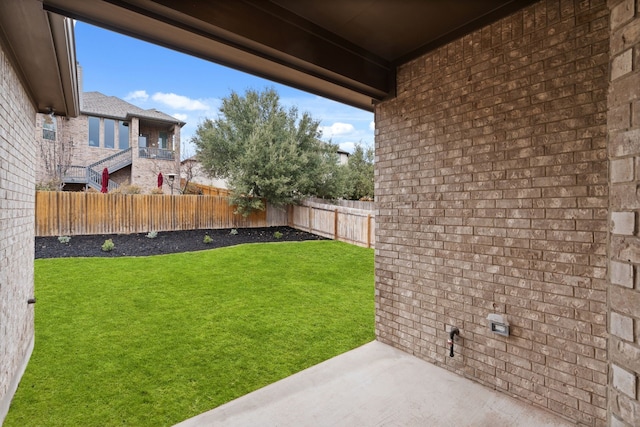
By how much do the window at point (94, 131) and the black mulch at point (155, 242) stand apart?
912 cm

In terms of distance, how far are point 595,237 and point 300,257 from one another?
21.8 ft

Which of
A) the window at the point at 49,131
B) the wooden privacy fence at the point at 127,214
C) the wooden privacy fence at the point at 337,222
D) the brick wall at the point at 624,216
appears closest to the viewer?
the brick wall at the point at 624,216

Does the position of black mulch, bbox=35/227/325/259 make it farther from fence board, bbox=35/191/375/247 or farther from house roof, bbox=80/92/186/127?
house roof, bbox=80/92/186/127

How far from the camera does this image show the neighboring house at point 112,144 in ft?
45.5

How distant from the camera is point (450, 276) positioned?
292cm

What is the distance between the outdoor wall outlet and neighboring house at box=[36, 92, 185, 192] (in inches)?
629

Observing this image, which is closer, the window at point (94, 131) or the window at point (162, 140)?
the window at point (94, 131)

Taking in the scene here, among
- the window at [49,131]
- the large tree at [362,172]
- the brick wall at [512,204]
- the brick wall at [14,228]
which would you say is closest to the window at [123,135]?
the window at [49,131]

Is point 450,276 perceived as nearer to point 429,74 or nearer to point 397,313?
point 397,313

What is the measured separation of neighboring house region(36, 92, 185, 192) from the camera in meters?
13.9

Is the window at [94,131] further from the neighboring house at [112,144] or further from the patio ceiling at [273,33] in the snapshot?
the patio ceiling at [273,33]

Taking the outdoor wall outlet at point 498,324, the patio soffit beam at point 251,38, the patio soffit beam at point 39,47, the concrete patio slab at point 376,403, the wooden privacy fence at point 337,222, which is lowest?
the concrete patio slab at point 376,403

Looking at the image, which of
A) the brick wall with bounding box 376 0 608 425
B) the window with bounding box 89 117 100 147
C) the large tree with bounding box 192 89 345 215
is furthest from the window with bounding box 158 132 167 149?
the brick wall with bounding box 376 0 608 425

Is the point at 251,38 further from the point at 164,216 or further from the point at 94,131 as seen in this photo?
the point at 94,131
